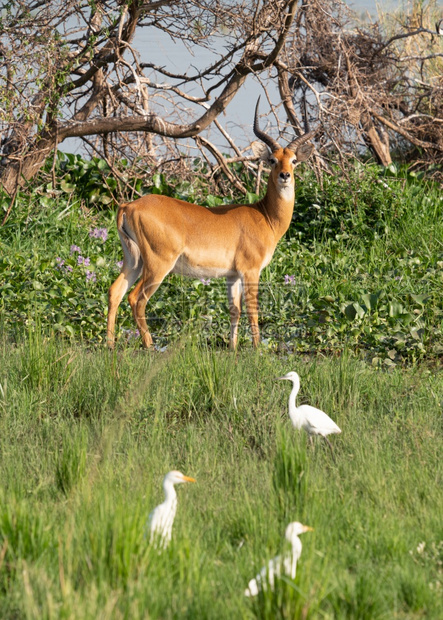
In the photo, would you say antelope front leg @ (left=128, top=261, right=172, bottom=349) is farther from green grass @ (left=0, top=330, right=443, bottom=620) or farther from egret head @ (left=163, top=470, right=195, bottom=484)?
egret head @ (left=163, top=470, right=195, bottom=484)

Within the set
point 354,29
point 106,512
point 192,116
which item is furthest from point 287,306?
point 354,29

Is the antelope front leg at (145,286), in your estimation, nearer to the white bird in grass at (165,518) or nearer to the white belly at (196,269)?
the white belly at (196,269)

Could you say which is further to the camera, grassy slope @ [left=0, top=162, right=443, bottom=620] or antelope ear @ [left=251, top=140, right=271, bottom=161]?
antelope ear @ [left=251, top=140, right=271, bottom=161]

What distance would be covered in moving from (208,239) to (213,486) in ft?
12.7

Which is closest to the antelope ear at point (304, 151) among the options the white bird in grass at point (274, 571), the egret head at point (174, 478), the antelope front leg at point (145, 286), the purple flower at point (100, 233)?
the antelope front leg at point (145, 286)

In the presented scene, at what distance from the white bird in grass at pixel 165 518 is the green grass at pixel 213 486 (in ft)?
0.19

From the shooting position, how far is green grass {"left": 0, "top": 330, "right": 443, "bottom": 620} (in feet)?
8.38

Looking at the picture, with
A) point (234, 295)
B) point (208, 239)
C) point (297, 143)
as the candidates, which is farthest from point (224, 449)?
point (297, 143)

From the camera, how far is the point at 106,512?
2.83 meters

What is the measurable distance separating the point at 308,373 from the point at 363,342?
1.38 m

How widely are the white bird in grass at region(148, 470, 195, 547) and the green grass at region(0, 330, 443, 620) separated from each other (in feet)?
0.19

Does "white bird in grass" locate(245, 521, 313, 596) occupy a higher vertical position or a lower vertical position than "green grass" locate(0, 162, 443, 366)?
lower

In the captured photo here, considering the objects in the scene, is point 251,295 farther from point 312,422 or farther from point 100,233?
point 312,422

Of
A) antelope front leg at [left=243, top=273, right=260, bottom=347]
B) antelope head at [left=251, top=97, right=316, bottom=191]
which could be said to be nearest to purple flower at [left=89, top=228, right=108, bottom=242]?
antelope head at [left=251, top=97, right=316, bottom=191]
